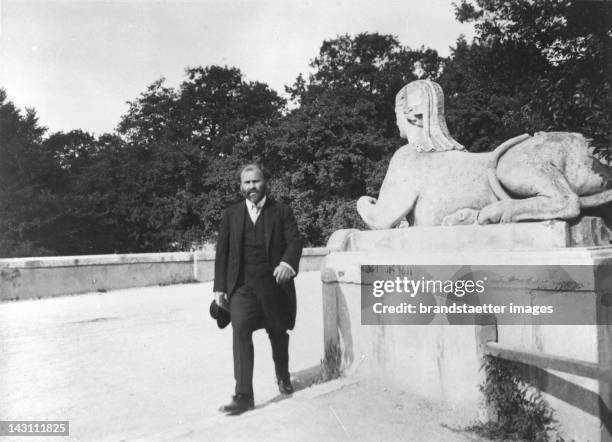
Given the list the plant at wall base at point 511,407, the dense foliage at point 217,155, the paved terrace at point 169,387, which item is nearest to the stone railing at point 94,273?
the paved terrace at point 169,387

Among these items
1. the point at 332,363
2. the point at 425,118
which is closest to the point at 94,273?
the point at 332,363

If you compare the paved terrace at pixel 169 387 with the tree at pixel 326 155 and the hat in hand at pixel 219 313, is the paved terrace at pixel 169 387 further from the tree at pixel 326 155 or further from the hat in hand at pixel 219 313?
the tree at pixel 326 155

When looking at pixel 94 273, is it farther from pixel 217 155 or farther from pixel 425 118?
pixel 217 155

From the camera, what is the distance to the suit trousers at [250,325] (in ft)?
11.6

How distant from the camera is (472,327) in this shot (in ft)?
10.5

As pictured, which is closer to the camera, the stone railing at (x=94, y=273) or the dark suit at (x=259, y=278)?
the dark suit at (x=259, y=278)

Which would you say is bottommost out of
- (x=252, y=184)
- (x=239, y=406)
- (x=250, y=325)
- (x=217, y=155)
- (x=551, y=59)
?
(x=239, y=406)

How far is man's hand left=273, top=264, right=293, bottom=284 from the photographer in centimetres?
359

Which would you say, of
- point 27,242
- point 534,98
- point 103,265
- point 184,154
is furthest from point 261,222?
point 184,154

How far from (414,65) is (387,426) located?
103 feet

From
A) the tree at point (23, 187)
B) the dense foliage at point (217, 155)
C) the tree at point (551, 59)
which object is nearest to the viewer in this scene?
the tree at point (551, 59)

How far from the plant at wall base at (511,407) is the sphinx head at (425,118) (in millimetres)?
1816

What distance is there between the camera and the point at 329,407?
10.8 ft

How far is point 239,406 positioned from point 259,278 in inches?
33.0
